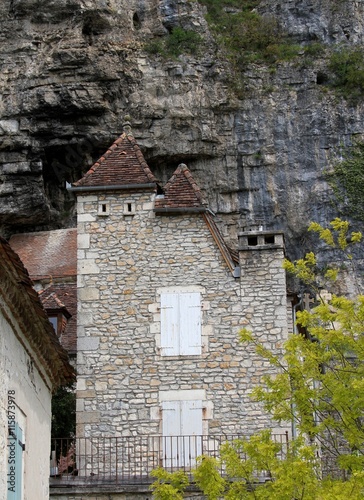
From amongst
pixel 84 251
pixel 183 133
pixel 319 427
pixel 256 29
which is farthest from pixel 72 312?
pixel 256 29

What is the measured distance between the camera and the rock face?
3978 centimetres

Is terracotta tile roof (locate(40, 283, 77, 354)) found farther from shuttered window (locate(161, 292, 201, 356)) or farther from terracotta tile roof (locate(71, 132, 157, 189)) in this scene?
terracotta tile roof (locate(71, 132, 157, 189))

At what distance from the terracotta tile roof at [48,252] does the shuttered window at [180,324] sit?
12.3 meters

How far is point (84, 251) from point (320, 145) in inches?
793

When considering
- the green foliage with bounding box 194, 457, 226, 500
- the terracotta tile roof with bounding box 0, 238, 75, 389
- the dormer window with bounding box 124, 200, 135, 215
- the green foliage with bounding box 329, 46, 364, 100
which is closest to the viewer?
the terracotta tile roof with bounding box 0, 238, 75, 389

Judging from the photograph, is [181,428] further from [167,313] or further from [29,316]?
[29,316]

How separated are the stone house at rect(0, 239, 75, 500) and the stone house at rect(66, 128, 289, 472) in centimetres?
599

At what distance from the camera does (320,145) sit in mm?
40406

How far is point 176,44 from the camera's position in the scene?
1657 inches

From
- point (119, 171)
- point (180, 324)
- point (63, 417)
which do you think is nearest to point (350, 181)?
point (119, 171)

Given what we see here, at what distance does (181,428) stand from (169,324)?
1910mm

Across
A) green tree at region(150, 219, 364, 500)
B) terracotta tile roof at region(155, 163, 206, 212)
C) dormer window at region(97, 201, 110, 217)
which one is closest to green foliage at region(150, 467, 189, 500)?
green tree at region(150, 219, 364, 500)

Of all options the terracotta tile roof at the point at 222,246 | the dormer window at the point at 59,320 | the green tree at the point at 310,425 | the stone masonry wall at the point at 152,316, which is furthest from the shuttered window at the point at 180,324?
the green tree at the point at 310,425

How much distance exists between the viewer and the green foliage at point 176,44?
137 feet
